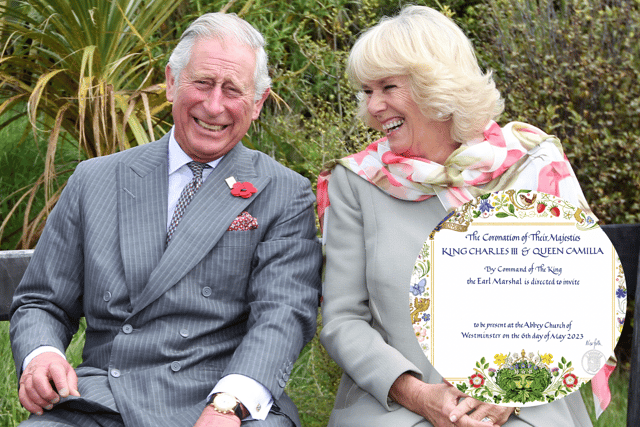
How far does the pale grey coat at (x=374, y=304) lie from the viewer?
2.38 metres

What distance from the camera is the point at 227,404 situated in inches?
89.5

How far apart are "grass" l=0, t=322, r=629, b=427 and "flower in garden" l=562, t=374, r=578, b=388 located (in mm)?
1497

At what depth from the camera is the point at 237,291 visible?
2539 millimetres

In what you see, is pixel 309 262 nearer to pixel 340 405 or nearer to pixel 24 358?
pixel 340 405

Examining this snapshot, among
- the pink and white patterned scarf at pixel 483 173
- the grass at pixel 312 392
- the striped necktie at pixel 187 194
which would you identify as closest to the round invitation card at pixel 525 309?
the pink and white patterned scarf at pixel 483 173

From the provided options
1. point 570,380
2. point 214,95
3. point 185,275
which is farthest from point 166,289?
point 570,380

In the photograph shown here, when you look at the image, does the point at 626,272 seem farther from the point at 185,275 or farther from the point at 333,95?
the point at 333,95

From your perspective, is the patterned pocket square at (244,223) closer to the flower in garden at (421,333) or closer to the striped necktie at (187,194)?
the striped necktie at (187,194)

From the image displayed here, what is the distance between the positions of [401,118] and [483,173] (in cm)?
33

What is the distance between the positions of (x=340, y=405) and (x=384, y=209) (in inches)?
25.4

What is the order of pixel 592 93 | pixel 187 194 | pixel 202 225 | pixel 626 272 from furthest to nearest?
pixel 592 93, pixel 626 272, pixel 187 194, pixel 202 225

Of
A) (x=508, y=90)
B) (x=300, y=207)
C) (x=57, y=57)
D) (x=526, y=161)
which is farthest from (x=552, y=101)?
(x=57, y=57)

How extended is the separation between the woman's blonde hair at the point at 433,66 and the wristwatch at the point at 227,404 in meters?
1.10

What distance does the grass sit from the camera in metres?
3.63
